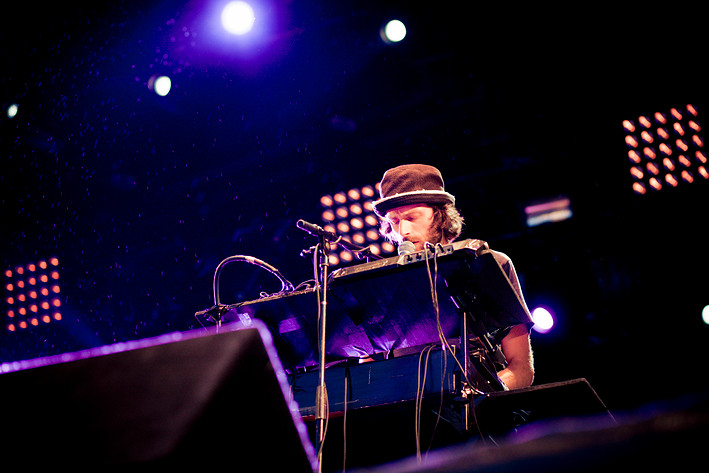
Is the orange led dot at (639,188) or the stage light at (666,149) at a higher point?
the stage light at (666,149)

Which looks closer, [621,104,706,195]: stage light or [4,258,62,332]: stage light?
[621,104,706,195]: stage light

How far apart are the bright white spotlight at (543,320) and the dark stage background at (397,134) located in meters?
0.08

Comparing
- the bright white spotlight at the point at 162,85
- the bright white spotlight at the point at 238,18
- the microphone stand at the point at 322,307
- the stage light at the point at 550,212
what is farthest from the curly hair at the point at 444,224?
the bright white spotlight at the point at 162,85

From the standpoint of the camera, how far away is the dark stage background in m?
4.88

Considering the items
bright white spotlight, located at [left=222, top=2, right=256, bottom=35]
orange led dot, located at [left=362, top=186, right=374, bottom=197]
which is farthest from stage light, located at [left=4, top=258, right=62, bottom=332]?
orange led dot, located at [left=362, top=186, right=374, bottom=197]

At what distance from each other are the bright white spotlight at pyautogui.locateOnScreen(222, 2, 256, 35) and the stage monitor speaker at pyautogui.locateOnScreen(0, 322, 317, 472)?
4.49 metres

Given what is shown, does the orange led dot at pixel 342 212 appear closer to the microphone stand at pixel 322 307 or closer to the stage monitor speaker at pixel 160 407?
the microphone stand at pixel 322 307

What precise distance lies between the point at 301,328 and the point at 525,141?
11.8ft

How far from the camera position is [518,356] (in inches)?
108

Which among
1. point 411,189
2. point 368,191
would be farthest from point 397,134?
point 411,189

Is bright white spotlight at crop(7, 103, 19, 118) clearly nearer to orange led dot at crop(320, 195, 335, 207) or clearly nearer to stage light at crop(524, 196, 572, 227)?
orange led dot at crop(320, 195, 335, 207)

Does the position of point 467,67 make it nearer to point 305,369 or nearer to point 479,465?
point 305,369

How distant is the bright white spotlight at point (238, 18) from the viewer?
4934 millimetres

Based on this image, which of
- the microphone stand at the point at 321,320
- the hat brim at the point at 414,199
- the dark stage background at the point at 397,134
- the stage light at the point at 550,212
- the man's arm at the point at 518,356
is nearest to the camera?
the microphone stand at the point at 321,320
